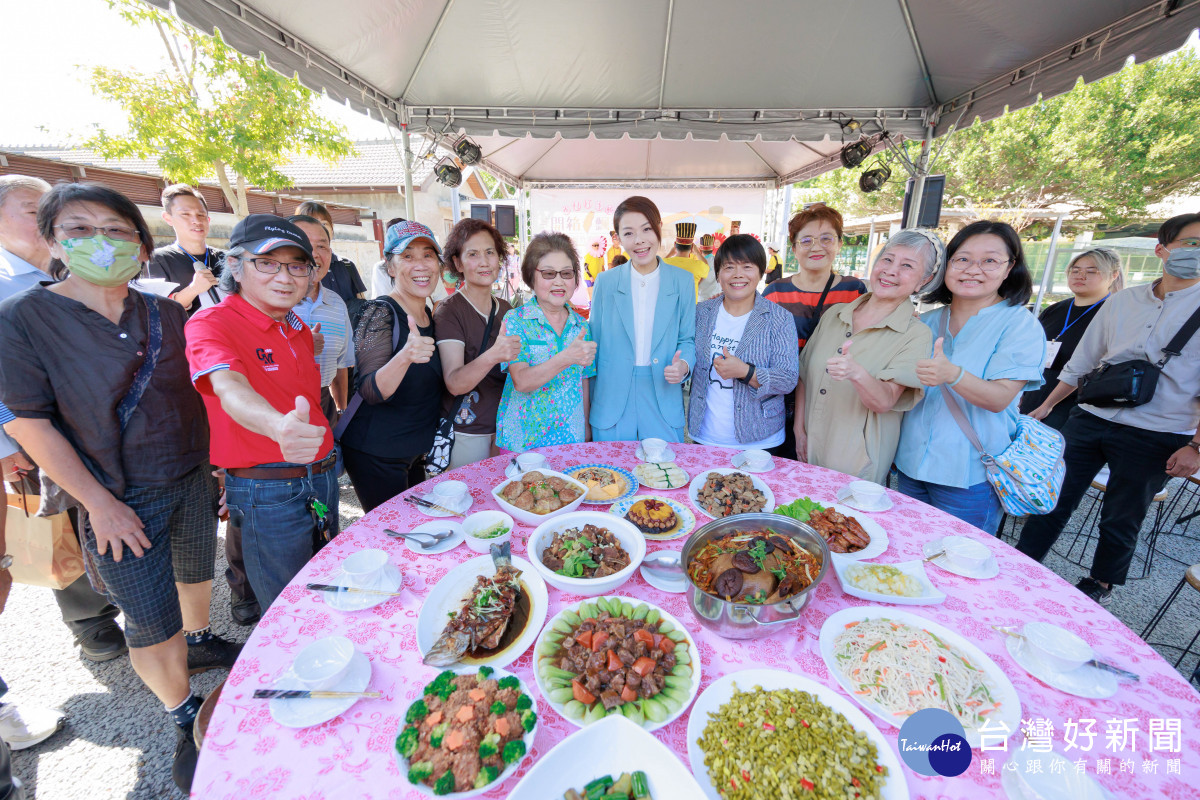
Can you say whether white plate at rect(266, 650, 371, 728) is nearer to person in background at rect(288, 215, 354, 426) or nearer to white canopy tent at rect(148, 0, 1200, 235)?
person in background at rect(288, 215, 354, 426)

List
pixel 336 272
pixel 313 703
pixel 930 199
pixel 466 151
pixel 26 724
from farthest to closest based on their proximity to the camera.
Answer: pixel 466 151
pixel 930 199
pixel 336 272
pixel 26 724
pixel 313 703

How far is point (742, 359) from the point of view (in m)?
2.87

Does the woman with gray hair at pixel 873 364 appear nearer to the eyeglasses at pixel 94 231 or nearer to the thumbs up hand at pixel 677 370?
the thumbs up hand at pixel 677 370

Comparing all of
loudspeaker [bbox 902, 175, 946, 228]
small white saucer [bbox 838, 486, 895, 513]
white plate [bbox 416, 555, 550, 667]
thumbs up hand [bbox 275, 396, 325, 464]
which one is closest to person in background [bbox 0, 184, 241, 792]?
thumbs up hand [bbox 275, 396, 325, 464]

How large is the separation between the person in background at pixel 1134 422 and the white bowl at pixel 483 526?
3.77 meters

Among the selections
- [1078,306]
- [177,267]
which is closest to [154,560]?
[177,267]

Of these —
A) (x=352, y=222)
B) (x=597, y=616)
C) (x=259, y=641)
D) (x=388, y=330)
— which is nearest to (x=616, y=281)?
(x=388, y=330)

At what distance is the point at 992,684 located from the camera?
3.93ft

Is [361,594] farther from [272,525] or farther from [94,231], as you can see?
[94,231]

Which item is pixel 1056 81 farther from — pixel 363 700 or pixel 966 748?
pixel 363 700

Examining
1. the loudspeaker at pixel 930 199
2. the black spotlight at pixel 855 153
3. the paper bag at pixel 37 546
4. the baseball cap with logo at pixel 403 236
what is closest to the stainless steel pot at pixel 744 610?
the baseball cap with logo at pixel 403 236

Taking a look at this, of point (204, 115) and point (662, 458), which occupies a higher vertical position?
point (204, 115)

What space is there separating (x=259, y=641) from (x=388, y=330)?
5.60 ft

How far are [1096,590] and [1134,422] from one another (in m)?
1.28
